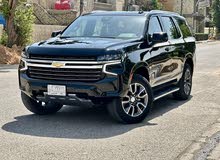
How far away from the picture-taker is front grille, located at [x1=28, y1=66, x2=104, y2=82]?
21.4 feet

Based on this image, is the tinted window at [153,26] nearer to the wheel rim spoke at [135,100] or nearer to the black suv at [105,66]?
the black suv at [105,66]

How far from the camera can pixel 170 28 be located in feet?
29.5

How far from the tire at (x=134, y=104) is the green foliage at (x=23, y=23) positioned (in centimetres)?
1411

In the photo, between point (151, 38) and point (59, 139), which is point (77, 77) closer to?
point (59, 139)

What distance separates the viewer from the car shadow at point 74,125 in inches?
254

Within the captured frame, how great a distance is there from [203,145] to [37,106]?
3095 mm

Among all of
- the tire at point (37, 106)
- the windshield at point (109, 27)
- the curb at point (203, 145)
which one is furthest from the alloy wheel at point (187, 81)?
the tire at point (37, 106)

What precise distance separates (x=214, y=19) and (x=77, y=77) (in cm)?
5771

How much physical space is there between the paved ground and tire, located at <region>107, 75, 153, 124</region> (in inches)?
5.5

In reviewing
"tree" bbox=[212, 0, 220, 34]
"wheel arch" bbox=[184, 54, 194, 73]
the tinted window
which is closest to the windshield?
the tinted window

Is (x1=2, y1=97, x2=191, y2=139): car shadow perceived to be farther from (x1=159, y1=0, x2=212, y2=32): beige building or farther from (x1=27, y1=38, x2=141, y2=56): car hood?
(x1=159, y1=0, x2=212, y2=32): beige building

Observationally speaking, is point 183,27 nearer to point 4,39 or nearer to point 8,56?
point 8,56

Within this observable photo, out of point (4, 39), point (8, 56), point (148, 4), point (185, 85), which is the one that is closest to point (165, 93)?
point (185, 85)

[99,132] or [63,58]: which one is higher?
[63,58]
